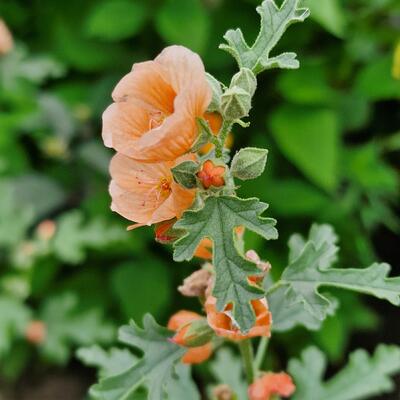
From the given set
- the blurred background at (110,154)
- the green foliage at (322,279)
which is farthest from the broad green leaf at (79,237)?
the green foliage at (322,279)

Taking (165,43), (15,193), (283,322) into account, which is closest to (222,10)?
(165,43)

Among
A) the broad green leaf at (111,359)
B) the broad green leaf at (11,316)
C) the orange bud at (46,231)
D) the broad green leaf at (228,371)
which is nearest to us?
the broad green leaf at (111,359)

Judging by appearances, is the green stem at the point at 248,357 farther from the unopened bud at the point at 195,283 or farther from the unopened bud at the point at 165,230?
the unopened bud at the point at 165,230

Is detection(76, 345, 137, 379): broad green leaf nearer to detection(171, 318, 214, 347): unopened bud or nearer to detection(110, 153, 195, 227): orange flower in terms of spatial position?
detection(171, 318, 214, 347): unopened bud

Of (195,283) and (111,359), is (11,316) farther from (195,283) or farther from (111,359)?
(195,283)

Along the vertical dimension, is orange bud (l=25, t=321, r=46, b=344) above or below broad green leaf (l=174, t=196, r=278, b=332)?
below

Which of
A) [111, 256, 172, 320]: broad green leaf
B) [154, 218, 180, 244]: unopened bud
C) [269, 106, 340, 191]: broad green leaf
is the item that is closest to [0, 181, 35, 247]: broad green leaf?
[111, 256, 172, 320]: broad green leaf
